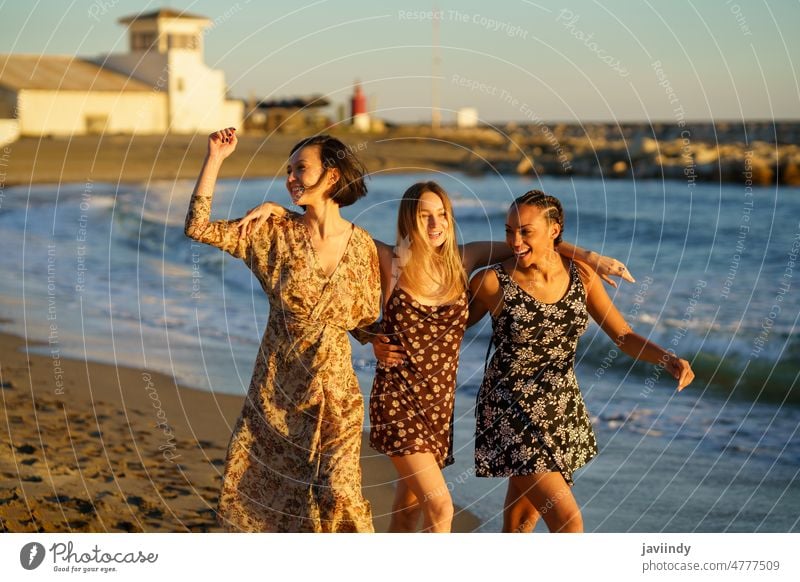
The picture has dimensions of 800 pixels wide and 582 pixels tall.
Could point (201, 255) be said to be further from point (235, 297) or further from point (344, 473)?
point (344, 473)

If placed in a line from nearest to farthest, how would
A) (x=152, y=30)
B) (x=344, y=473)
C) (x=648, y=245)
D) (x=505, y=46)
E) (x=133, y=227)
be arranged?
(x=344, y=473), (x=505, y=46), (x=648, y=245), (x=133, y=227), (x=152, y=30)

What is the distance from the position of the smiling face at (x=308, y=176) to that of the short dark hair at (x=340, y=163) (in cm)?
2

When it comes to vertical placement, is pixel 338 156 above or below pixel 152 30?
below

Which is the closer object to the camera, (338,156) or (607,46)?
(338,156)

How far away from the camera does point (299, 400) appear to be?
206 inches

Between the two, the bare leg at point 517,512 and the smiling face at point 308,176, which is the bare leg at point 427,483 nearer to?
the bare leg at point 517,512

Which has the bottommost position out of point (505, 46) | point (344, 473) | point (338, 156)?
point (344, 473)

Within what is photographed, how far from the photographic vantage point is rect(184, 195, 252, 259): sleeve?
5059mm

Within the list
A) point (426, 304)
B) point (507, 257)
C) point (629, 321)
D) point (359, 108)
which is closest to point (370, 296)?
point (426, 304)

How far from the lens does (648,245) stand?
22.3m

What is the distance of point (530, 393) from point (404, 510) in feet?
2.68

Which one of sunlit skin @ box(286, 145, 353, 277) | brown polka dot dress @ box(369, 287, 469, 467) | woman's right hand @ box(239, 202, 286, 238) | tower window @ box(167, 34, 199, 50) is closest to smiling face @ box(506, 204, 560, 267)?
brown polka dot dress @ box(369, 287, 469, 467)
